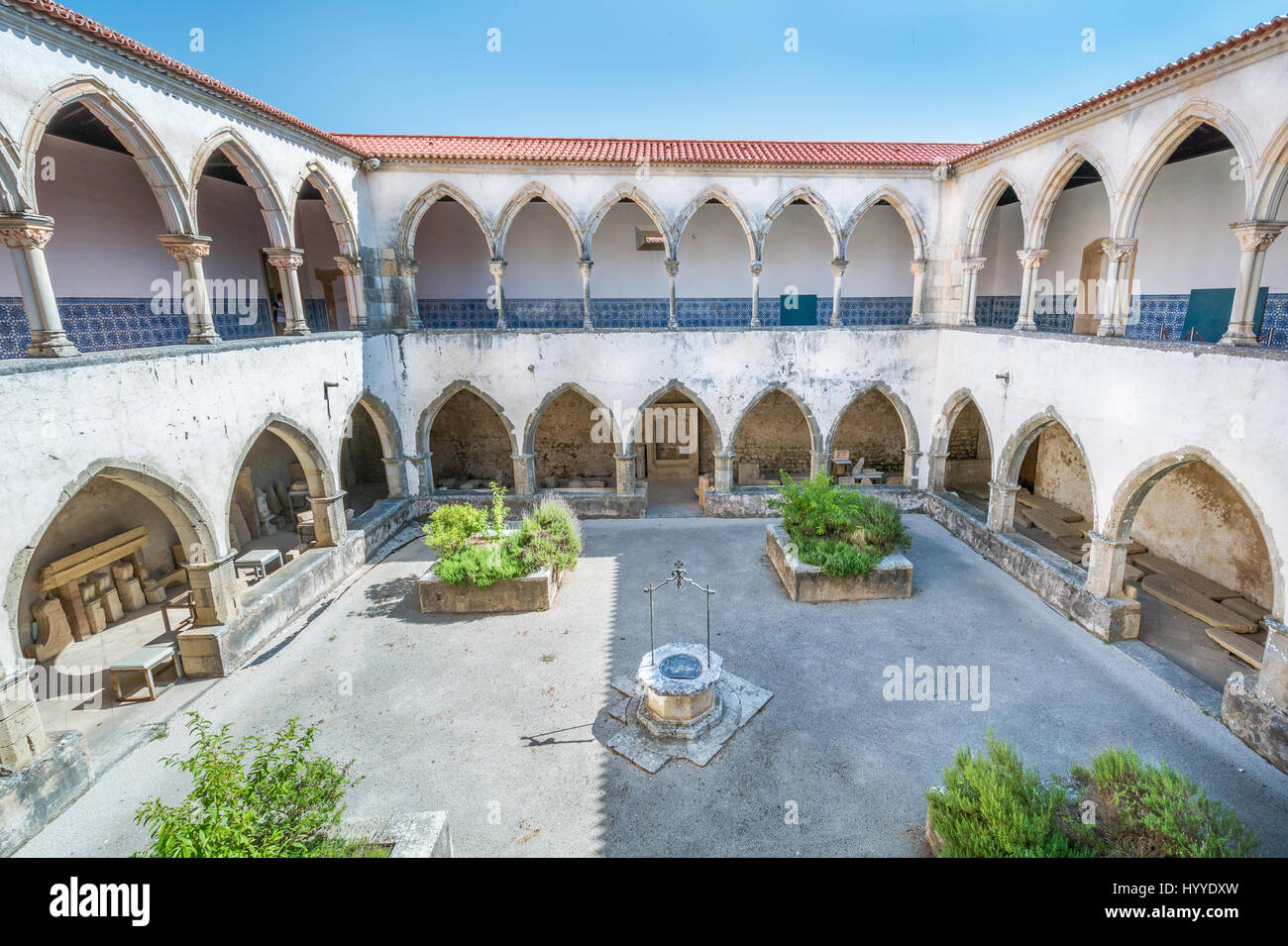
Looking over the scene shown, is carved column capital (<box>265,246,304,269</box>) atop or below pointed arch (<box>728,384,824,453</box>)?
atop

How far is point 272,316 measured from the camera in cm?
1520

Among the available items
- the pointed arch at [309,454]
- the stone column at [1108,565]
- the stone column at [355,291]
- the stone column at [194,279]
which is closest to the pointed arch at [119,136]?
the stone column at [194,279]

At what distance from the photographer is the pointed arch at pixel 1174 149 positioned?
7355 millimetres

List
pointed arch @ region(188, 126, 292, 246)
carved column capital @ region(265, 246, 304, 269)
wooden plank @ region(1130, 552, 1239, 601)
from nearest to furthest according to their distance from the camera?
1. pointed arch @ region(188, 126, 292, 246)
2. wooden plank @ region(1130, 552, 1239, 601)
3. carved column capital @ region(265, 246, 304, 269)

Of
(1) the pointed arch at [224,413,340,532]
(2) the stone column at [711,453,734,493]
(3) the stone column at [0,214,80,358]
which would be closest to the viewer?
(3) the stone column at [0,214,80,358]

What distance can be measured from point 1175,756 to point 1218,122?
289 inches

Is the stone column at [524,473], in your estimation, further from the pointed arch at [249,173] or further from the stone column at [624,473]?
the pointed arch at [249,173]

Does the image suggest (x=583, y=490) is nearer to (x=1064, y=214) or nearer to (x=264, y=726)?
(x=264, y=726)

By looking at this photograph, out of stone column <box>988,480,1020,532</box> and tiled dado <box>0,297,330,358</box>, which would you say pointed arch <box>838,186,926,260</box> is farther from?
tiled dado <box>0,297,330,358</box>

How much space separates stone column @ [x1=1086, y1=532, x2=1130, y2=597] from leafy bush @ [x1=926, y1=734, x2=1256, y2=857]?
4548 millimetres

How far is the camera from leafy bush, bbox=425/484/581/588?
1026 cm

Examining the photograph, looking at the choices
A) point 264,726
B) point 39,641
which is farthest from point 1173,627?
point 39,641

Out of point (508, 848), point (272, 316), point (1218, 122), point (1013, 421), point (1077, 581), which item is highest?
point (1218, 122)

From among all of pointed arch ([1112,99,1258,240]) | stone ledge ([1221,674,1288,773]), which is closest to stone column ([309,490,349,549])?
stone ledge ([1221,674,1288,773])
